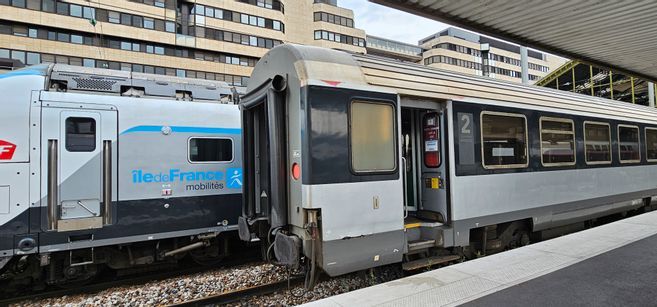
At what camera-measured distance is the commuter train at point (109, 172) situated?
17.1ft

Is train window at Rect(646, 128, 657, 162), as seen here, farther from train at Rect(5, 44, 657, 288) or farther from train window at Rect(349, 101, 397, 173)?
train window at Rect(349, 101, 397, 173)

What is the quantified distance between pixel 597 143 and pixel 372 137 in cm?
592

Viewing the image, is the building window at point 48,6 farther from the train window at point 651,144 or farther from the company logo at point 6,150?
the train window at point 651,144

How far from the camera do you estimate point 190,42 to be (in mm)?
33156

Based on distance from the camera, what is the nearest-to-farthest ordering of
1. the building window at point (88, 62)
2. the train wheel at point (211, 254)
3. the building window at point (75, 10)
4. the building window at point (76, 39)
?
the train wheel at point (211, 254)
the building window at point (75, 10)
the building window at point (76, 39)
the building window at point (88, 62)

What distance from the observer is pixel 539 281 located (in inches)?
155

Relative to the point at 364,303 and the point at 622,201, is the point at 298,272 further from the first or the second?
the point at 622,201

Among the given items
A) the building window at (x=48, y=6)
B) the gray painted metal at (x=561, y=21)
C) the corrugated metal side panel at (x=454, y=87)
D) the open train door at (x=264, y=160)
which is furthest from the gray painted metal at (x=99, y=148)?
the building window at (x=48, y=6)

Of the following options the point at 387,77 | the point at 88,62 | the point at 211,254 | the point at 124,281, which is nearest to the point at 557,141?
the point at 387,77

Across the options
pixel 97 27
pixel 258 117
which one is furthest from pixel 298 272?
pixel 97 27

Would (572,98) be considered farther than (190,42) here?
No

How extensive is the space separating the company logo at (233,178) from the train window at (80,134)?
2.24 m

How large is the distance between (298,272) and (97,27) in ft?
104

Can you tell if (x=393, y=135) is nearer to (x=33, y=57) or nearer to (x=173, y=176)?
(x=173, y=176)
